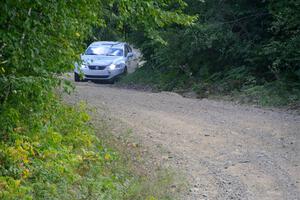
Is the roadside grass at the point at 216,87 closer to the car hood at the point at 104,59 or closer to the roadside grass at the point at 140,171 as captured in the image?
the car hood at the point at 104,59

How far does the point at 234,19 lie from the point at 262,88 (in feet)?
12.1

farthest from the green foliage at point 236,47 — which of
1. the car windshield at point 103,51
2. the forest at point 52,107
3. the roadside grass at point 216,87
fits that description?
the forest at point 52,107

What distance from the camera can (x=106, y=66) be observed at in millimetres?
22891

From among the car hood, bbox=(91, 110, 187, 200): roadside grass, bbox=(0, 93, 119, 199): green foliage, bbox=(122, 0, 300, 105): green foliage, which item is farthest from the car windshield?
bbox=(0, 93, 119, 199): green foliage

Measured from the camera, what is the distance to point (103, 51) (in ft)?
77.5

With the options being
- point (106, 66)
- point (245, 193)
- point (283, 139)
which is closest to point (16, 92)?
point (245, 193)

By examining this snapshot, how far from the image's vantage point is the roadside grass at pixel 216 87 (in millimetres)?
14602

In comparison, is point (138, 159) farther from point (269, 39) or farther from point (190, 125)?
point (269, 39)

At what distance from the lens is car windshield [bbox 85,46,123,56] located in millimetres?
23359

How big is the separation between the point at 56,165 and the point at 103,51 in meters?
17.6

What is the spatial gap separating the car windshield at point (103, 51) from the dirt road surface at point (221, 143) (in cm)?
926

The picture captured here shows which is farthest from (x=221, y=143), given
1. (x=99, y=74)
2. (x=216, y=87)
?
(x=99, y=74)

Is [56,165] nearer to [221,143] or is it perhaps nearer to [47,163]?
[47,163]

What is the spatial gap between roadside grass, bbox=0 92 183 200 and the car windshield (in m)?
15.6
